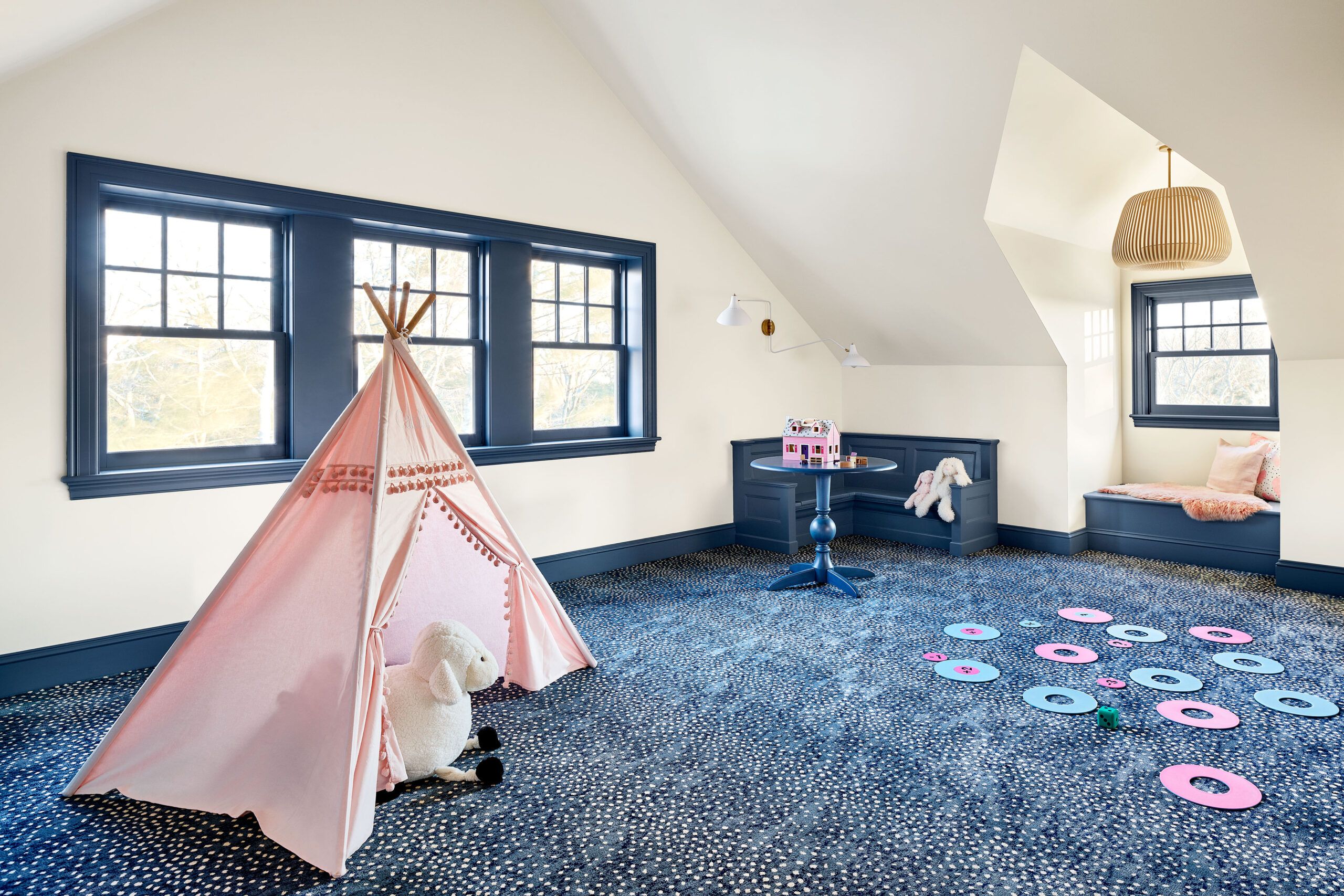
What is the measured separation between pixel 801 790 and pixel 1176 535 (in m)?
4.09

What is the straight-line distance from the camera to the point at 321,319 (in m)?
3.89

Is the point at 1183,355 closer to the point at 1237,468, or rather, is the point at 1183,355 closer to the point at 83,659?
the point at 1237,468

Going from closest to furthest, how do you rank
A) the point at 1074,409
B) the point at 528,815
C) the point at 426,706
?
the point at 528,815, the point at 426,706, the point at 1074,409

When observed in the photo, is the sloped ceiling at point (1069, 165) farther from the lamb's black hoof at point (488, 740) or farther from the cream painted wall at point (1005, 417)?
the lamb's black hoof at point (488, 740)

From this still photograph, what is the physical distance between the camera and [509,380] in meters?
4.66

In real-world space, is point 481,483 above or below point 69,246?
below

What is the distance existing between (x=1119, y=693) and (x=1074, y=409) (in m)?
2.87

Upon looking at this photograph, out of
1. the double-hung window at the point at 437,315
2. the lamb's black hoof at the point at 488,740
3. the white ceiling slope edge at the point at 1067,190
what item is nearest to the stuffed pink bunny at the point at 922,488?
the white ceiling slope edge at the point at 1067,190

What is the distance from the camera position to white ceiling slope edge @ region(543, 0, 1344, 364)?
3055mm

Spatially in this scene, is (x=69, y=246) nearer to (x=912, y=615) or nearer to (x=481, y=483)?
(x=481, y=483)

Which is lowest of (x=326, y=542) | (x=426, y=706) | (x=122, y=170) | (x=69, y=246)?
(x=426, y=706)

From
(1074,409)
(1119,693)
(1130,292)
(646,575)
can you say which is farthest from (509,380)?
(1130,292)

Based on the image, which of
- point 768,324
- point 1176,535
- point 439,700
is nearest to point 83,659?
point 439,700

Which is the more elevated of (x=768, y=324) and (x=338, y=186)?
(x=338, y=186)
